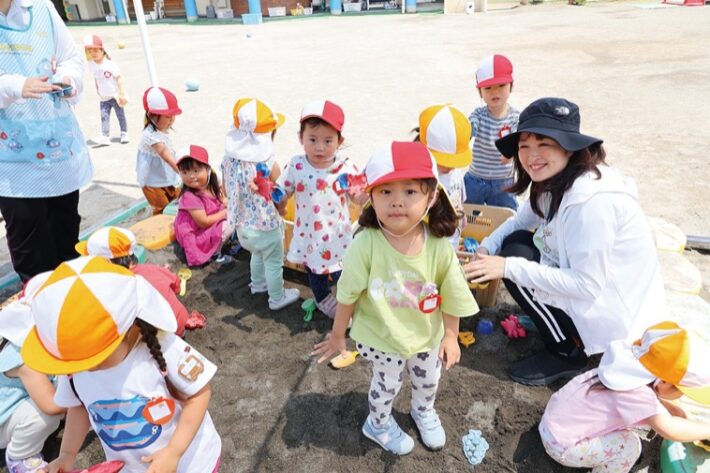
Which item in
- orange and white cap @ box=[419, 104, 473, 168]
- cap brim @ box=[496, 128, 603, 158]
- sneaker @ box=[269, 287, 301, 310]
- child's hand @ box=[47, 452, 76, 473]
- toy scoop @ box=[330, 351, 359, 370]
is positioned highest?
cap brim @ box=[496, 128, 603, 158]

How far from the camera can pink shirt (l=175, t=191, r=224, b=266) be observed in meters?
3.80

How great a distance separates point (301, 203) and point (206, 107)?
6.84 m

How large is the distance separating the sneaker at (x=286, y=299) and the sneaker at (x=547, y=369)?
5.11ft

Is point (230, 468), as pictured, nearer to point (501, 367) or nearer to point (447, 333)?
point (447, 333)

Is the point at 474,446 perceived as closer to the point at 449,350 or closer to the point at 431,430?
the point at 431,430

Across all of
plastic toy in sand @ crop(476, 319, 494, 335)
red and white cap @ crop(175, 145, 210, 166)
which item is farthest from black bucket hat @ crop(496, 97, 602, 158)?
red and white cap @ crop(175, 145, 210, 166)

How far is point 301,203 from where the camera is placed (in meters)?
2.83

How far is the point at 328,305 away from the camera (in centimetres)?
317

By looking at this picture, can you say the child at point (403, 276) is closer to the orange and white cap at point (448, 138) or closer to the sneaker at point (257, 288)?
the orange and white cap at point (448, 138)

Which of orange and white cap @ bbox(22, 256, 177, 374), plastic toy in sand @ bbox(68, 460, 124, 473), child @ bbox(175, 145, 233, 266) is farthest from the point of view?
child @ bbox(175, 145, 233, 266)

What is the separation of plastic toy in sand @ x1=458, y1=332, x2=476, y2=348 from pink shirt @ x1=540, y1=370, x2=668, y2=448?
0.80 m

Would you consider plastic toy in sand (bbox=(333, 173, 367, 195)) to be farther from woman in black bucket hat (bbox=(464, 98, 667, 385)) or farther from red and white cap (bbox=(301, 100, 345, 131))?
woman in black bucket hat (bbox=(464, 98, 667, 385))

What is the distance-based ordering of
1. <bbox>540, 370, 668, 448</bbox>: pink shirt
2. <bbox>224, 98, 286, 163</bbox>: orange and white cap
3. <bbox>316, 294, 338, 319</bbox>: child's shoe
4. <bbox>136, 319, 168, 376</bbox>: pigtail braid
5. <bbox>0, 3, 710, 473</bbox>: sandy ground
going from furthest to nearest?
1. <bbox>316, 294, 338, 319</bbox>: child's shoe
2. <bbox>224, 98, 286, 163</bbox>: orange and white cap
3. <bbox>0, 3, 710, 473</bbox>: sandy ground
4. <bbox>540, 370, 668, 448</bbox>: pink shirt
5. <bbox>136, 319, 168, 376</bbox>: pigtail braid

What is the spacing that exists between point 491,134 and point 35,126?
121 inches
